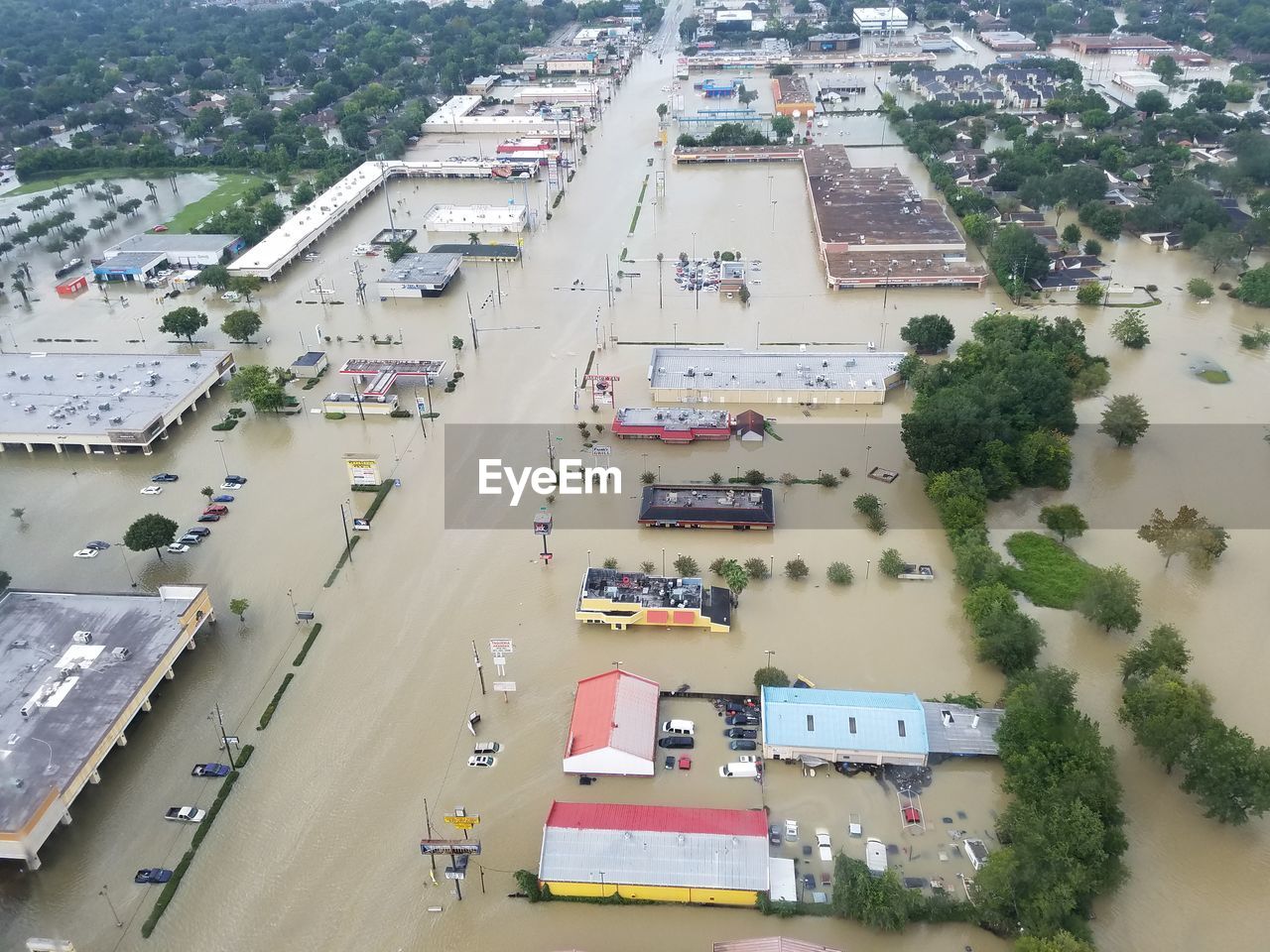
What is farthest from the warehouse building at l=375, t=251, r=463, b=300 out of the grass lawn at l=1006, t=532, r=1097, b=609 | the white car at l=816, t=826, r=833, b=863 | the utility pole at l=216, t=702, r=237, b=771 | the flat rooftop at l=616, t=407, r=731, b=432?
the white car at l=816, t=826, r=833, b=863

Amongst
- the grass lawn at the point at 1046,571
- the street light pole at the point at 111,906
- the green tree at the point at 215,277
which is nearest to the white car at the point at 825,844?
the grass lawn at the point at 1046,571

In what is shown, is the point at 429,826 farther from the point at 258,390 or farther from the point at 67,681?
the point at 258,390

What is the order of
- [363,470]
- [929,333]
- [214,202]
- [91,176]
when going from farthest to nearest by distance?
[91,176]
[214,202]
[929,333]
[363,470]

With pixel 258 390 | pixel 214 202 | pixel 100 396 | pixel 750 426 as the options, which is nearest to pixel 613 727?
pixel 750 426

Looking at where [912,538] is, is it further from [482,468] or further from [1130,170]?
[1130,170]

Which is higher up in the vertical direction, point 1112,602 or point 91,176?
point 1112,602

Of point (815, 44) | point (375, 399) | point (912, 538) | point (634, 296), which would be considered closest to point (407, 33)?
point (815, 44)
